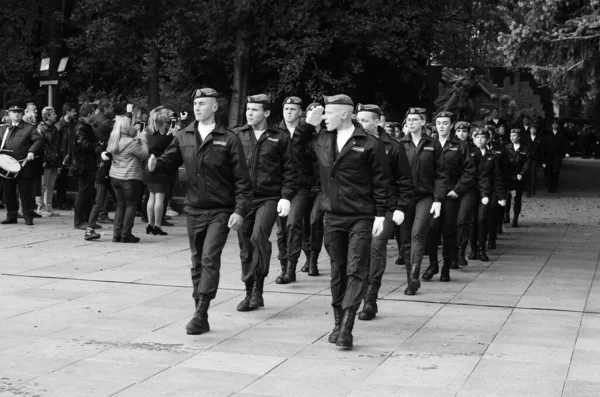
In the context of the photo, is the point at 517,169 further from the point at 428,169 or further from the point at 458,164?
the point at 428,169

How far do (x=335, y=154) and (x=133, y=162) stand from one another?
7302 millimetres

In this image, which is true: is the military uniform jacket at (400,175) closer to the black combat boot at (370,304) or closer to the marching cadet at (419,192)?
the black combat boot at (370,304)

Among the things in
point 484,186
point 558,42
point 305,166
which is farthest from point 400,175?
point 558,42

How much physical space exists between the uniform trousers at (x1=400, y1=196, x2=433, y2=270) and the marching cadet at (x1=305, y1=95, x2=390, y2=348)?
260 centimetres

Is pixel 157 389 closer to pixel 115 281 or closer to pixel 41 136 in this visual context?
pixel 115 281

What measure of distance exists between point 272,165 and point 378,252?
158cm

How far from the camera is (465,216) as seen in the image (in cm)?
1370

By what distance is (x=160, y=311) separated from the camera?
970 cm

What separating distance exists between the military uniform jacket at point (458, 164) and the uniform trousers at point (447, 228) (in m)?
0.18

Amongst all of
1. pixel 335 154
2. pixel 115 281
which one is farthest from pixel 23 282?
pixel 335 154

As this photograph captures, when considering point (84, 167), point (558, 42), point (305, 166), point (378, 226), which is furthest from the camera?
point (558, 42)

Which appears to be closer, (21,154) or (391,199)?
(391,199)

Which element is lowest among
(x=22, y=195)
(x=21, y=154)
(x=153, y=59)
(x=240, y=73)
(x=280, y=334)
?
(x=280, y=334)

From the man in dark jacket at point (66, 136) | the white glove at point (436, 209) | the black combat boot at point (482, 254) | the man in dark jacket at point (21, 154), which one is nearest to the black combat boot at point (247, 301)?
the white glove at point (436, 209)
